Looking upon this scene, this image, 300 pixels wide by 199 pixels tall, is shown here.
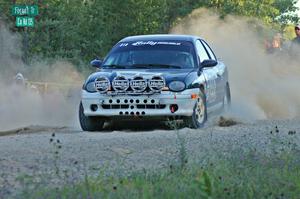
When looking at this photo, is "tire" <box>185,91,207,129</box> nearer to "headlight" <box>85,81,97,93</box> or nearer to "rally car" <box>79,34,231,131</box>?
"rally car" <box>79,34,231,131</box>

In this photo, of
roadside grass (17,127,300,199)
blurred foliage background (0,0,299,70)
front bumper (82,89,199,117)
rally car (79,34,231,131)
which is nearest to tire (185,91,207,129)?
rally car (79,34,231,131)

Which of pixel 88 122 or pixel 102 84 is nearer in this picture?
pixel 102 84

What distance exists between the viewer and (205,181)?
18.7 feet

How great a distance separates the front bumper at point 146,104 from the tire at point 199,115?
0.42 feet

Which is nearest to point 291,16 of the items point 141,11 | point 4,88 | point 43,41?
point 141,11

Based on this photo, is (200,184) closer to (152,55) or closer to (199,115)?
(199,115)

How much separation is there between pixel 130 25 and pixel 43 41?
421cm

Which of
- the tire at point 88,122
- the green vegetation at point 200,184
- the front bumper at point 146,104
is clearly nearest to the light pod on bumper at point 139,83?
the front bumper at point 146,104

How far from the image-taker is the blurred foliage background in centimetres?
3334

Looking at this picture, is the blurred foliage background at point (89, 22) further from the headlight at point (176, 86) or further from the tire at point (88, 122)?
the headlight at point (176, 86)

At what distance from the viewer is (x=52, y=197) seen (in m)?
6.02

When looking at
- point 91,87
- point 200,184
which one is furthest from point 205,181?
point 91,87

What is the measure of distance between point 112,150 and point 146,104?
2783 mm

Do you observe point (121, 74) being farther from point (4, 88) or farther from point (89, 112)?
point (4, 88)
